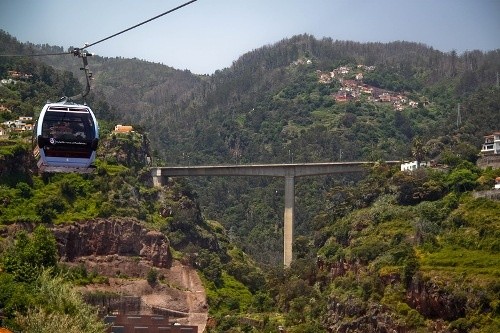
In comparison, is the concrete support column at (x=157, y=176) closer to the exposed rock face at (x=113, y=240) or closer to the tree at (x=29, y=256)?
the exposed rock face at (x=113, y=240)

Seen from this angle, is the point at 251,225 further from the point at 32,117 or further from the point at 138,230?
the point at 138,230

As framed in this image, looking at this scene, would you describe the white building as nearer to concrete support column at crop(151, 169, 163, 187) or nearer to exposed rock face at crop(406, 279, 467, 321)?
concrete support column at crop(151, 169, 163, 187)

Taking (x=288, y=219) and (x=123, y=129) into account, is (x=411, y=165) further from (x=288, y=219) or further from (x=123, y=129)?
(x=123, y=129)

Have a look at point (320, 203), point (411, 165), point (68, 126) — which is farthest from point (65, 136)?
point (320, 203)

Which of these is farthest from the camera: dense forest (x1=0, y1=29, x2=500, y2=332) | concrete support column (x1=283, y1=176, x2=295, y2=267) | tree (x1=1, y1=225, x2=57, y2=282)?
concrete support column (x1=283, y1=176, x2=295, y2=267)

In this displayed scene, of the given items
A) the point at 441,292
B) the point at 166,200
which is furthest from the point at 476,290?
the point at 166,200

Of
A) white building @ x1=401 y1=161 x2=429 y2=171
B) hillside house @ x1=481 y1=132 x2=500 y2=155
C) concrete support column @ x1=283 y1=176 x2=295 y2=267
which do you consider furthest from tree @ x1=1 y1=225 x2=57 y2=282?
hillside house @ x1=481 y1=132 x2=500 y2=155
